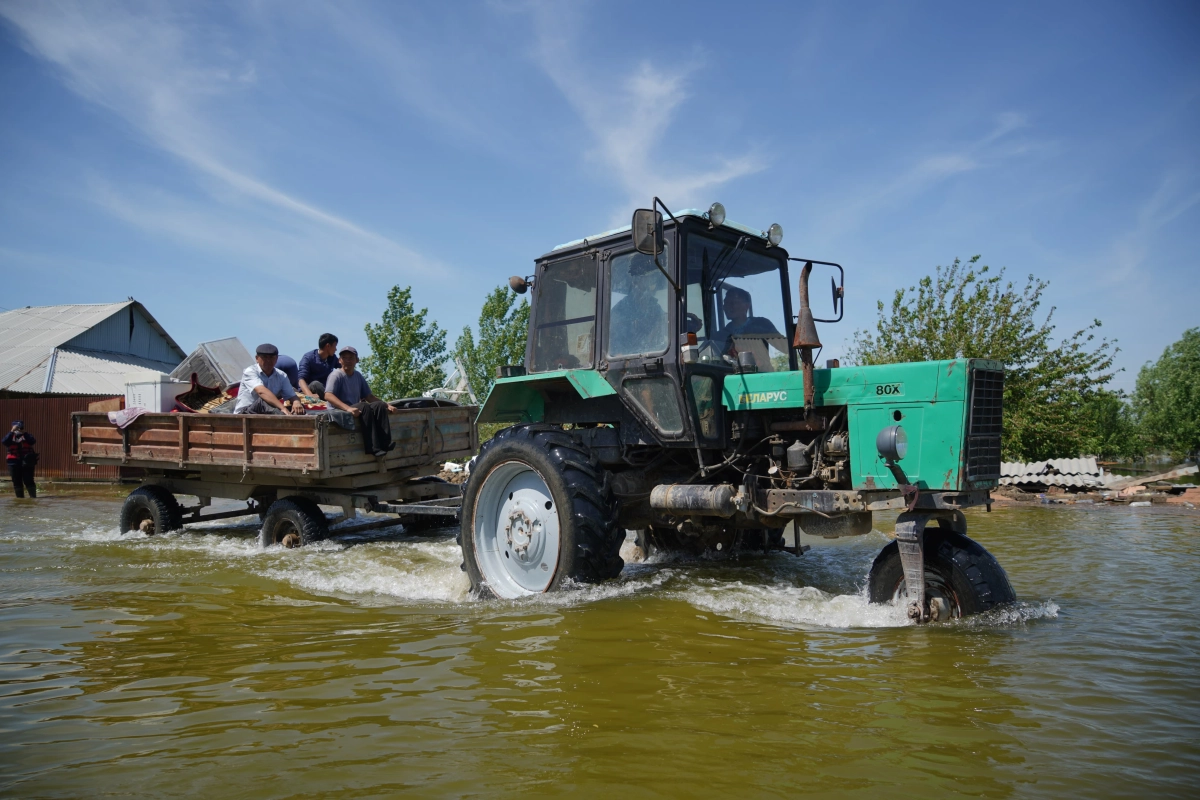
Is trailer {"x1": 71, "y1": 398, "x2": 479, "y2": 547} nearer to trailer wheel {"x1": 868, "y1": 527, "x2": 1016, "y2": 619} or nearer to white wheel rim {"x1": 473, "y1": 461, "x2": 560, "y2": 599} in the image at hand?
white wheel rim {"x1": 473, "y1": 461, "x2": 560, "y2": 599}

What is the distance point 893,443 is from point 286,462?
535 centimetres

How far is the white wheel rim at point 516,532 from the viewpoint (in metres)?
5.12

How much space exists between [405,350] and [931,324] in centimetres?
1471

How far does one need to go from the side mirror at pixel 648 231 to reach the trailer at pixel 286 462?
305 cm

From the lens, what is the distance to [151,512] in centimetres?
848

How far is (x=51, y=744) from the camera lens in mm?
2545

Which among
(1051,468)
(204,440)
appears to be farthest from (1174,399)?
(204,440)

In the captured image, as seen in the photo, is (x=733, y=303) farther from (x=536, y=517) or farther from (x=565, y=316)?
(x=536, y=517)

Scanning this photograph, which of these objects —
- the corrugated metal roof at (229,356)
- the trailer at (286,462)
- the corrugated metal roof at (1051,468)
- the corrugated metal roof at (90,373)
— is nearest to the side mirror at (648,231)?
the trailer at (286,462)

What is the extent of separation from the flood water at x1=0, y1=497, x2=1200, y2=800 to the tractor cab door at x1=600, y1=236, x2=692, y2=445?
1140 mm

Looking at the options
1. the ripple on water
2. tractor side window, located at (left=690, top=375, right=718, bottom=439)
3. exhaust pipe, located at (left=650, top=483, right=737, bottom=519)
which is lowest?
the ripple on water

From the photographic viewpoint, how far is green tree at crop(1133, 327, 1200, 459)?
136 feet

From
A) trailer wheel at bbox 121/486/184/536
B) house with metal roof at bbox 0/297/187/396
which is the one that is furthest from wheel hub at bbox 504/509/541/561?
house with metal roof at bbox 0/297/187/396

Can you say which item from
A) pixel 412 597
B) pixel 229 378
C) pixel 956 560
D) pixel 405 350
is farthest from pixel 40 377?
pixel 956 560
